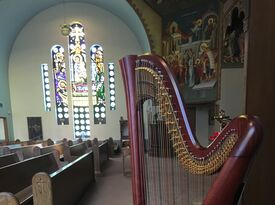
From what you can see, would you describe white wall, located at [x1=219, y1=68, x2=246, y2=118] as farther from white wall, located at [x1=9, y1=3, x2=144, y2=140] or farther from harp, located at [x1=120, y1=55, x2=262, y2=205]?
white wall, located at [x1=9, y1=3, x2=144, y2=140]

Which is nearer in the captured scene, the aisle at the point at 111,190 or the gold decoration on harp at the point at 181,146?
the gold decoration on harp at the point at 181,146

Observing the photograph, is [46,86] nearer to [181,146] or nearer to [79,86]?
[79,86]

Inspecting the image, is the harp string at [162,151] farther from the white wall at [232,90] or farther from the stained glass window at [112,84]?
the stained glass window at [112,84]

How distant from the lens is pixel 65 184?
2.31 metres

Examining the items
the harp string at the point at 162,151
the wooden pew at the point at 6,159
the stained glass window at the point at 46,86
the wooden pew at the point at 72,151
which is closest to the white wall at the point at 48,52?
the stained glass window at the point at 46,86

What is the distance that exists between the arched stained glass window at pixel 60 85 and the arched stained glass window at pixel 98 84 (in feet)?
4.24

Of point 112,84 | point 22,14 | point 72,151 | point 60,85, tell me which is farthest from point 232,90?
point 22,14

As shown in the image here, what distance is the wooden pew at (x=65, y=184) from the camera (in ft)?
4.38

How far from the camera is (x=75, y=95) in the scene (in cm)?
927

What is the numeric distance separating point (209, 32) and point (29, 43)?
25.8 ft

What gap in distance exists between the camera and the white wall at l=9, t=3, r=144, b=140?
905 cm

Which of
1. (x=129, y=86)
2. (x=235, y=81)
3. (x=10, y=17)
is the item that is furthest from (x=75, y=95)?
(x=129, y=86)

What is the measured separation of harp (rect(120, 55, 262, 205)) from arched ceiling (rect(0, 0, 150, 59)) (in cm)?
685

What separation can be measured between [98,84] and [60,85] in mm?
1748
